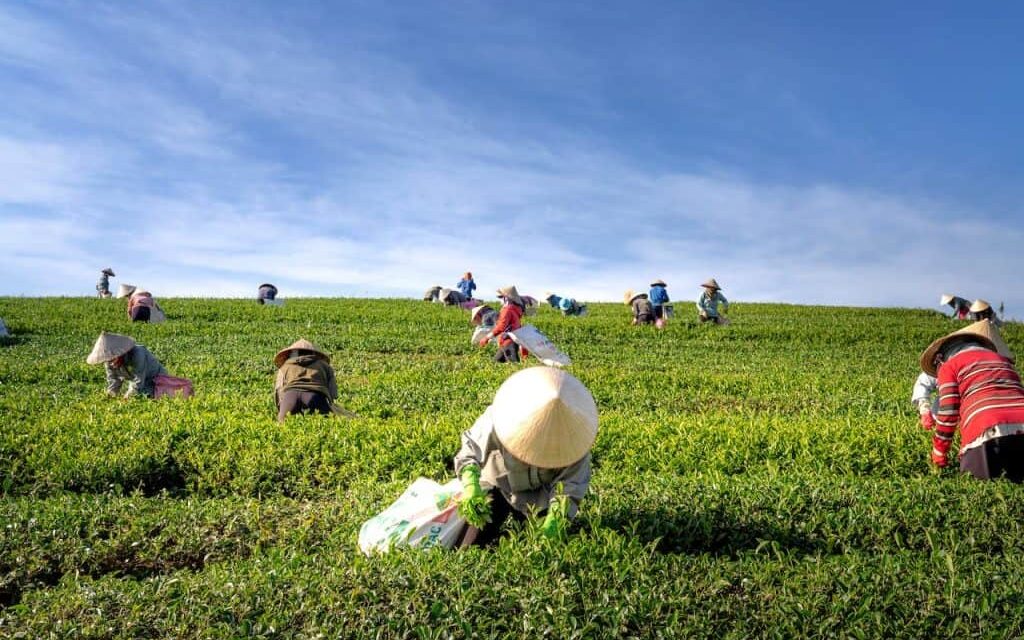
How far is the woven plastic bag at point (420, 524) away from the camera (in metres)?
4.88

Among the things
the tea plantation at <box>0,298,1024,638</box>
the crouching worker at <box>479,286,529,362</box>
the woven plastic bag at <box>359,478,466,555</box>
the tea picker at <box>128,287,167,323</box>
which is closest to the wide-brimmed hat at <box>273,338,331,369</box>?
the tea plantation at <box>0,298,1024,638</box>

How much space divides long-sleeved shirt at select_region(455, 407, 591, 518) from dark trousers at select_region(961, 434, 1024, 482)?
4091 mm

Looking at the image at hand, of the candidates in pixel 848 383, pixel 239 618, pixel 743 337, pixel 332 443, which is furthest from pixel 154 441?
pixel 743 337

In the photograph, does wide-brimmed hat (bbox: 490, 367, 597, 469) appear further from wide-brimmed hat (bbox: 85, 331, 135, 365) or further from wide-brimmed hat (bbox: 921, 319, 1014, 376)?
wide-brimmed hat (bbox: 85, 331, 135, 365)

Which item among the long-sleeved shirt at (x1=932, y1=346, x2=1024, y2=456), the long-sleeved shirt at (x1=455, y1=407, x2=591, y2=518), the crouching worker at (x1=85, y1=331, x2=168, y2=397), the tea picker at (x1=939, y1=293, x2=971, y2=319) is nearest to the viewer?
the long-sleeved shirt at (x1=455, y1=407, x2=591, y2=518)

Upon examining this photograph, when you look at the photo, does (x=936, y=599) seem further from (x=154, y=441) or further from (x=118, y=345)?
(x=118, y=345)

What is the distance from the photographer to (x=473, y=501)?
4.55m

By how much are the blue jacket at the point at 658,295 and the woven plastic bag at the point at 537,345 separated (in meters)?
10.2

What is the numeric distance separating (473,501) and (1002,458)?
16.3 ft

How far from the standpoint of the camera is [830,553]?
536 cm

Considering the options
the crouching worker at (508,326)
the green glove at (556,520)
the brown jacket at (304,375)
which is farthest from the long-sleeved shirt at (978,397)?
the crouching worker at (508,326)

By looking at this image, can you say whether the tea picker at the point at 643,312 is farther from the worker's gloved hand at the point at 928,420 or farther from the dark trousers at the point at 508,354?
the worker's gloved hand at the point at 928,420

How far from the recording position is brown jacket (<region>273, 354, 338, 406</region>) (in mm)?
9383

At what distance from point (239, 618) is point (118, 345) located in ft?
25.4
